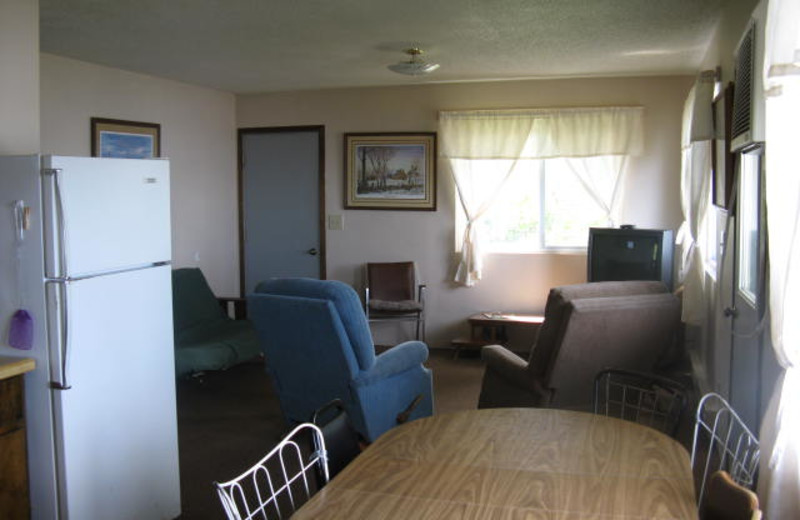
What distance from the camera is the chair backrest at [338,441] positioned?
2.13 m

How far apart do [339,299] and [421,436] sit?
4.72ft

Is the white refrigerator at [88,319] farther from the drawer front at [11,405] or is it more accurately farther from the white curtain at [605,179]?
the white curtain at [605,179]

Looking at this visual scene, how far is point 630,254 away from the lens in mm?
5570

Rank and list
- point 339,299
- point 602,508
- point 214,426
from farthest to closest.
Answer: point 214,426, point 339,299, point 602,508

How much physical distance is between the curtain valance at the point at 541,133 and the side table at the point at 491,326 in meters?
1.39

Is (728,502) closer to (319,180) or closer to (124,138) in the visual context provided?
(124,138)

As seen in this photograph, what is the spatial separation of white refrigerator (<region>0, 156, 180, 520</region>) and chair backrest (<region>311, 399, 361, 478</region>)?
115 cm

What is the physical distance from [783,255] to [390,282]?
480 centimetres

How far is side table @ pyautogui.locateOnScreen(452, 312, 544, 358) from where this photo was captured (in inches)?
245

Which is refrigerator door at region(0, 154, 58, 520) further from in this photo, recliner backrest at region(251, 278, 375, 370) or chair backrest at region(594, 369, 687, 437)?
chair backrest at region(594, 369, 687, 437)

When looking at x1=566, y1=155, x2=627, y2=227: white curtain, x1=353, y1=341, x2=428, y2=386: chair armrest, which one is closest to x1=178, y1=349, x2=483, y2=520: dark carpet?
x1=353, y1=341, x2=428, y2=386: chair armrest

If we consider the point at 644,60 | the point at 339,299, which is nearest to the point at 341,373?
the point at 339,299

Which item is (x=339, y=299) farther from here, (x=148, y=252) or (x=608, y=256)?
(x=608, y=256)

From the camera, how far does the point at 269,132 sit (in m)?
7.02
